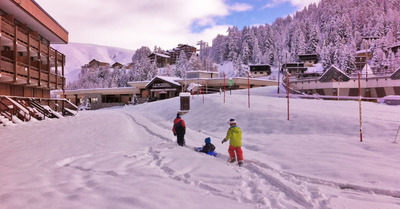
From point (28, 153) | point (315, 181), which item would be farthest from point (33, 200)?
point (315, 181)

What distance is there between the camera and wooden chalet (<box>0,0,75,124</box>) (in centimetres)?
1722

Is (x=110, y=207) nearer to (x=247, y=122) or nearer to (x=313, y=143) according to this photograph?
(x=313, y=143)

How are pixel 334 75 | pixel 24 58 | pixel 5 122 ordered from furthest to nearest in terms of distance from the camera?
pixel 334 75, pixel 24 58, pixel 5 122

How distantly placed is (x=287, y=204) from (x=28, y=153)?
771 centimetres

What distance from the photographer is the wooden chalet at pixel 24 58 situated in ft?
56.5

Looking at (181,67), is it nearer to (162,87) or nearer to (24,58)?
(162,87)

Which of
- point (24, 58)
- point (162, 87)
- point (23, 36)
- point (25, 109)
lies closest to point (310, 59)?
point (162, 87)

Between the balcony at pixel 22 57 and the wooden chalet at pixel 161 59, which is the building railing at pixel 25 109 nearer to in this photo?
the balcony at pixel 22 57

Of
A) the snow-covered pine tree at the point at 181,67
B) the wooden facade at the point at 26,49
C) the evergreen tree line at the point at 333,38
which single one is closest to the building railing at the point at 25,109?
the wooden facade at the point at 26,49

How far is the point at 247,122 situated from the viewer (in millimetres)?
15875

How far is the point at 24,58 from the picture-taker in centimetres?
2281

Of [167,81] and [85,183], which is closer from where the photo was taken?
[85,183]

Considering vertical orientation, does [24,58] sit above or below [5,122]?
above

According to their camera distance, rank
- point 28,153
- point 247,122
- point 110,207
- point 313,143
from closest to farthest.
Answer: point 110,207, point 28,153, point 313,143, point 247,122
